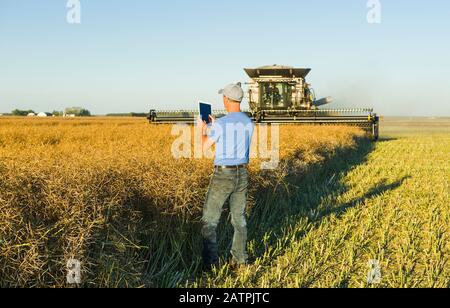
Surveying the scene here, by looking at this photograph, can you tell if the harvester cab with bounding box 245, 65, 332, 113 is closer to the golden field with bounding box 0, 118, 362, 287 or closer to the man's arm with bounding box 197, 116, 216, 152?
the golden field with bounding box 0, 118, 362, 287

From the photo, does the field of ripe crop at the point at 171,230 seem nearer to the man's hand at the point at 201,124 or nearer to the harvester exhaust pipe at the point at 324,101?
the man's hand at the point at 201,124

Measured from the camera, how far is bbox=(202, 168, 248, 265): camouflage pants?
4.62 meters

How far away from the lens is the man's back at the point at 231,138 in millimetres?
4527

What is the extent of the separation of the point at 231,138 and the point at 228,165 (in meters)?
0.26

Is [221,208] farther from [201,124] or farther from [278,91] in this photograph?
[278,91]

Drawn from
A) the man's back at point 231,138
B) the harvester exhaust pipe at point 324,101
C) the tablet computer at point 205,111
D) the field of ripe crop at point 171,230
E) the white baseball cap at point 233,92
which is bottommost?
the field of ripe crop at point 171,230

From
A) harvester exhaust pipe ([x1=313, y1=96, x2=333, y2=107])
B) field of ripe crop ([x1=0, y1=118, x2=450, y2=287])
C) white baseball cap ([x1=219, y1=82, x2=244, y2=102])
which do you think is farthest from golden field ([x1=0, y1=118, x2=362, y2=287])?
harvester exhaust pipe ([x1=313, y1=96, x2=333, y2=107])

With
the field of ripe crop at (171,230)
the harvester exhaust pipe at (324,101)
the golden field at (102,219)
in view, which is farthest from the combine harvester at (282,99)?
the golden field at (102,219)

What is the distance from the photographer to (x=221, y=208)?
4707 millimetres

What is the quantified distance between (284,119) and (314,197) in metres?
12.3

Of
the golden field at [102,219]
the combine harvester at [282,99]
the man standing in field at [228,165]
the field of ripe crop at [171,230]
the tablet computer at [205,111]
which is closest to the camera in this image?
the golden field at [102,219]

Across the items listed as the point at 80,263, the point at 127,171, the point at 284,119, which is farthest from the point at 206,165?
the point at 284,119
